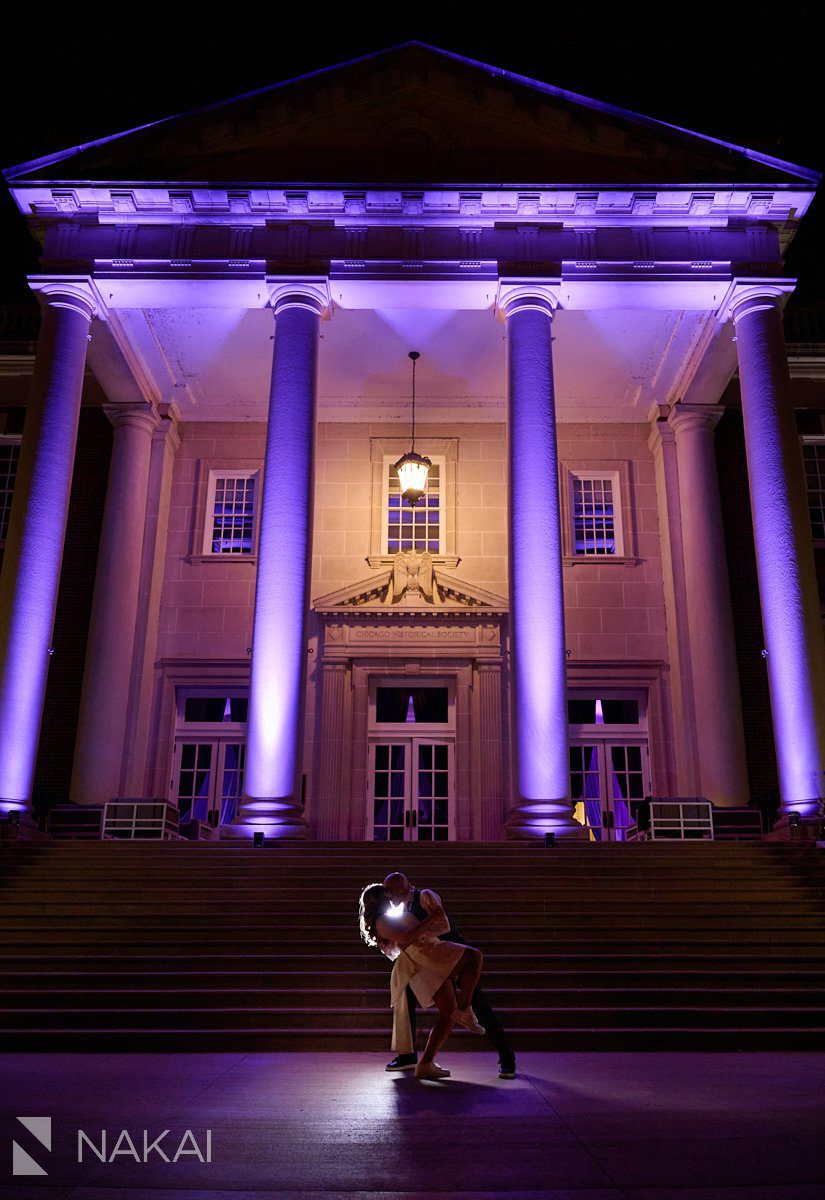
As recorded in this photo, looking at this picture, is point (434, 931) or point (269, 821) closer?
point (434, 931)

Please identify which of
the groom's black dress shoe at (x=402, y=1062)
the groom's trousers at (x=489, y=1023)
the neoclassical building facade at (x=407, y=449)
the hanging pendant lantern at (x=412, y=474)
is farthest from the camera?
Answer: the hanging pendant lantern at (x=412, y=474)

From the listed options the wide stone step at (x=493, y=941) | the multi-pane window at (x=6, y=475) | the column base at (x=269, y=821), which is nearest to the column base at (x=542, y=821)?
the column base at (x=269, y=821)

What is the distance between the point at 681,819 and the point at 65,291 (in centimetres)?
1526

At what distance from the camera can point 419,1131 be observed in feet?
17.8

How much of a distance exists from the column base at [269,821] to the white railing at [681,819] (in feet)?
21.7

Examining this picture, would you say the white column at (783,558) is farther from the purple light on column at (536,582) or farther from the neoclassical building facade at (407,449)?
the purple light on column at (536,582)

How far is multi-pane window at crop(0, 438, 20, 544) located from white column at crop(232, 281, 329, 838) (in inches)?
361

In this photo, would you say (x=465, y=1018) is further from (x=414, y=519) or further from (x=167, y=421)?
(x=167, y=421)

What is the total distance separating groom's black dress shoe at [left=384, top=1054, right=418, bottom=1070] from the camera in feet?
25.0

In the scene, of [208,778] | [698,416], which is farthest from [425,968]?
[698,416]

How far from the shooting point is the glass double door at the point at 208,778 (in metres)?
23.2

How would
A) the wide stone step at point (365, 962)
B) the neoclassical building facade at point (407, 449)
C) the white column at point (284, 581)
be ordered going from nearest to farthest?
the wide stone step at point (365, 962) → the white column at point (284, 581) → the neoclassical building facade at point (407, 449)

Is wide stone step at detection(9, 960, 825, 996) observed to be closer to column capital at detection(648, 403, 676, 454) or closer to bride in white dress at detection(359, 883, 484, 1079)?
bride in white dress at detection(359, 883, 484, 1079)

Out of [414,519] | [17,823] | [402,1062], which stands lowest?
[402,1062]
